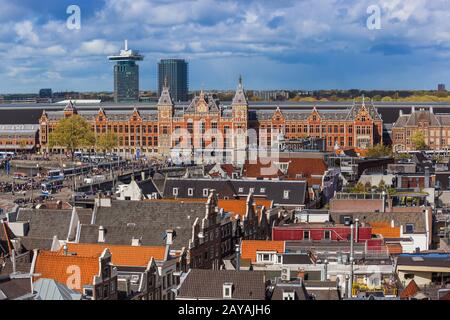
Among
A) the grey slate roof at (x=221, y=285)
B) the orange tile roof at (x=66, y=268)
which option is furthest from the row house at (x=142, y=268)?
the grey slate roof at (x=221, y=285)

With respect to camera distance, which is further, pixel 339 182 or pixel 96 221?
pixel 339 182

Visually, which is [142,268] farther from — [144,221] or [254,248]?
[144,221]

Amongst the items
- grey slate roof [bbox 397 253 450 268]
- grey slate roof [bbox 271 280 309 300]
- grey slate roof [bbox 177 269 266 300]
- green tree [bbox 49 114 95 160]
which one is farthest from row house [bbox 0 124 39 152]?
grey slate roof [bbox 271 280 309 300]

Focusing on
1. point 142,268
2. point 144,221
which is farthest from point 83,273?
point 144,221

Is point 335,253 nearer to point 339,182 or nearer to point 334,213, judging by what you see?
point 334,213

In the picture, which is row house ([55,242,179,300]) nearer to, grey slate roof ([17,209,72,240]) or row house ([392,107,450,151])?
grey slate roof ([17,209,72,240])

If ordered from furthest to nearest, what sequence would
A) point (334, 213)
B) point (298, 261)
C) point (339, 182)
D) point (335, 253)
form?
point (339, 182), point (334, 213), point (335, 253), point (298, 261)
